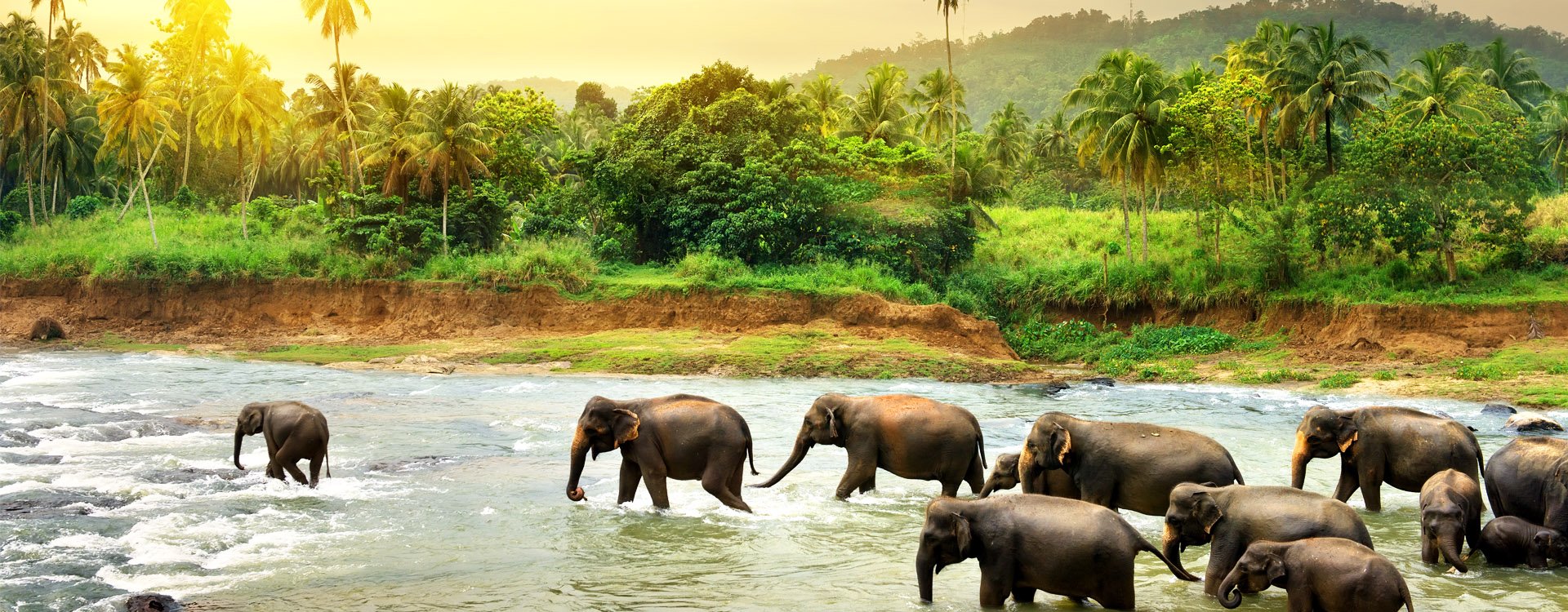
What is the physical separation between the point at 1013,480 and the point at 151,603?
7.31m

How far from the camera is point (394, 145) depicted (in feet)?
139

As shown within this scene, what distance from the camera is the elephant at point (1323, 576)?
7.48m

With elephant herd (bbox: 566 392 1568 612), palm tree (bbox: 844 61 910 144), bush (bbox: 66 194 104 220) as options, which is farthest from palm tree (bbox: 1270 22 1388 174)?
bush (bbox: 66 194 104 220)

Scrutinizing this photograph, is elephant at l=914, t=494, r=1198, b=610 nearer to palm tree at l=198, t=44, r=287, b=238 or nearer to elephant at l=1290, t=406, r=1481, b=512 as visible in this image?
elephant at l=1290, t=406, r=1481, b=512

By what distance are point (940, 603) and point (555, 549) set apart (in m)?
4.05

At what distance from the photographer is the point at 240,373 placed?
30156 millimetres

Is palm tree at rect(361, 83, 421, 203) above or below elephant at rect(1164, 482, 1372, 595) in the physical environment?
above

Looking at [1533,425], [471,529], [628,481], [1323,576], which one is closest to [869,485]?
[628,481]

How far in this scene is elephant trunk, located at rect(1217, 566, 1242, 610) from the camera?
8008 mm

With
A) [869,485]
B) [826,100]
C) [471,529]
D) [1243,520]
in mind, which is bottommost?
[471,529]

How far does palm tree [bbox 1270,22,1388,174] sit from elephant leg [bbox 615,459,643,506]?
33391mm

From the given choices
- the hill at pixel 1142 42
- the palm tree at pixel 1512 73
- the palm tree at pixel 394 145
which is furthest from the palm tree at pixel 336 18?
the hill at pixel 1142 42

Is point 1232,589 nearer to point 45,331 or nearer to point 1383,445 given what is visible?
point 1383,445

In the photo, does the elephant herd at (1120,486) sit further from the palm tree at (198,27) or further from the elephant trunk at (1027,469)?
the palm tree at (198,27)
